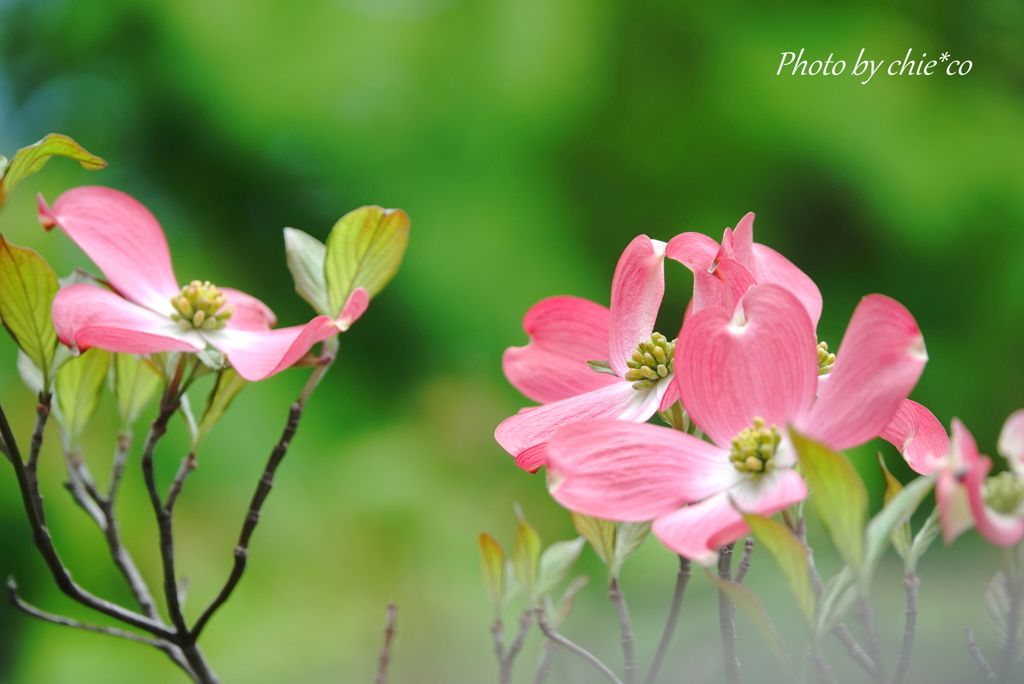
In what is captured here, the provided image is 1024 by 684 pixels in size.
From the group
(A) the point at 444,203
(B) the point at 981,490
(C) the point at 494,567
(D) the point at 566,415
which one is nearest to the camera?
(B) the point at 981,490

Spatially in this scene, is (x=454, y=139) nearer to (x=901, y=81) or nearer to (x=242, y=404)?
(x=242, y=404)

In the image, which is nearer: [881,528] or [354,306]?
[881,528]

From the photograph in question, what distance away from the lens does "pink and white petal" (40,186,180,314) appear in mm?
308

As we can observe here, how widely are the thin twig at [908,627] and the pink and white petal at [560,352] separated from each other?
0.11 metres

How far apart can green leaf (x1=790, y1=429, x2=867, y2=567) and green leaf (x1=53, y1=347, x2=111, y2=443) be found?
306 mm

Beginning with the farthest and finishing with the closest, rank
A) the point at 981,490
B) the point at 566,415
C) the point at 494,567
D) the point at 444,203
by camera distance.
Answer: the point at 444,203
the point at 494,567
the point at 566,415
the point at 981,490

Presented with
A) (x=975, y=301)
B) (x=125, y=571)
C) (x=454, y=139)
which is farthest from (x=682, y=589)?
(x=975, y=301)

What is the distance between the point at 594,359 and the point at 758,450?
0.08 m

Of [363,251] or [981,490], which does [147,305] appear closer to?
[363,251]

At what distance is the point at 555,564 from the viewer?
1.16 feet

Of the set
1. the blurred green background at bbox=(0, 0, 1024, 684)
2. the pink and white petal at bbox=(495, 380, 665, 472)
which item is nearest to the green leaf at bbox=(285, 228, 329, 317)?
the pink and white petal at bbox=(495, 380, 665, 472)

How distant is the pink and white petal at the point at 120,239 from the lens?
1.01 feet

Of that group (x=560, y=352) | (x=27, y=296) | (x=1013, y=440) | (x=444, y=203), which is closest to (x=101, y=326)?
(x=27, y=296)

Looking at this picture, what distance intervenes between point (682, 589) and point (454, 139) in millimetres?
1293
